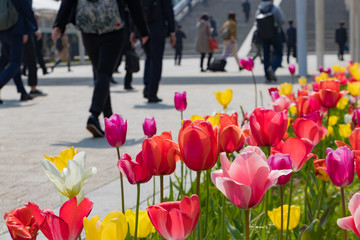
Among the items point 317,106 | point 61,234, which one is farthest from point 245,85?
point 61,234

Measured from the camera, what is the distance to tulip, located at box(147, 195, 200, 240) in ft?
3.93

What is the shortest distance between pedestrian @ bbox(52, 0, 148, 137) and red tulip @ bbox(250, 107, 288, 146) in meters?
4.23

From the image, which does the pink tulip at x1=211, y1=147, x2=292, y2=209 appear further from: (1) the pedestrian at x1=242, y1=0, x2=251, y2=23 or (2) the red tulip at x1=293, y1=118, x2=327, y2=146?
(1) the pedestrian at x1=242, y1=0, x2=251, y2=23

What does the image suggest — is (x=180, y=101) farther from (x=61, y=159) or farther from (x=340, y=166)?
(x=340, y=166)

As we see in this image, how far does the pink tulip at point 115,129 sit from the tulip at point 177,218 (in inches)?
32.7

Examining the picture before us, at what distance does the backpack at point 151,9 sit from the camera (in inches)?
349

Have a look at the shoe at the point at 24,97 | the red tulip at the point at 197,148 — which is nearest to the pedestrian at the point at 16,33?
the shoe at the point at 24,97

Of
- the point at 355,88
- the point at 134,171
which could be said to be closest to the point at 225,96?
the point at 355,88

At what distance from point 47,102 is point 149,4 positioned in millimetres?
2714

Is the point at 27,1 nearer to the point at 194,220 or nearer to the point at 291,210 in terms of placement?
the point at 291,210

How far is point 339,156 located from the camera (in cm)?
143

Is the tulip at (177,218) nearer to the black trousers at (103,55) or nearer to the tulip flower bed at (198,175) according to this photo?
the tulip flower bed at (198,175)

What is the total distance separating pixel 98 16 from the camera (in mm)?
6043

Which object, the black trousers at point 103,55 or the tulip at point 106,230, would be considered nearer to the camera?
the tulip at point 106,230
